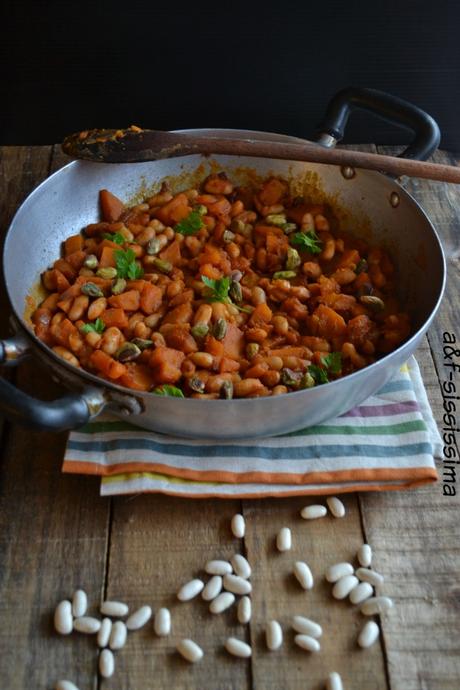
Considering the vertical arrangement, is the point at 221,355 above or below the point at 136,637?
above

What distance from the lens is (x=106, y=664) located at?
100 centimetres

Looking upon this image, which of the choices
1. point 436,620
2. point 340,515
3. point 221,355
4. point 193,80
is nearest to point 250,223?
point 221,355

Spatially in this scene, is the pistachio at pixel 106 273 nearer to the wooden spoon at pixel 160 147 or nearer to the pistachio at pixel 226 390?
the wooden spoon at pixel 160 147

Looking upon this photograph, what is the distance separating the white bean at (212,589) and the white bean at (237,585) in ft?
0.03

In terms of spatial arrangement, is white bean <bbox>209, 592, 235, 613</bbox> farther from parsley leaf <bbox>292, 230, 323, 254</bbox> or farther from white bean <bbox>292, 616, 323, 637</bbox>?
parsley leaf <bbox>292, 230, 323, 254</bbox>

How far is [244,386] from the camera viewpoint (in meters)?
1.24

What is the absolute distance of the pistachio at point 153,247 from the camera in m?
1.50

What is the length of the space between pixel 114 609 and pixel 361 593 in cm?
33

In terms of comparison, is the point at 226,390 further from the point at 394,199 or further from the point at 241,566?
the point at 394,199

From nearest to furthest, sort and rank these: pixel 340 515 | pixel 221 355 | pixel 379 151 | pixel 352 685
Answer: pixel 352 685 < pixel 340 515 < pixel 221 355 < pixel 379 151

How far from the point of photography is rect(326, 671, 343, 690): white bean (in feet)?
3.23

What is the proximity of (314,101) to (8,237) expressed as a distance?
946 mm

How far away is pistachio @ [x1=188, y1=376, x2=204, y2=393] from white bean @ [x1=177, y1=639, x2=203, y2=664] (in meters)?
0.38

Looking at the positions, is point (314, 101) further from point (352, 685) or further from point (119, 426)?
point (352, 685)
